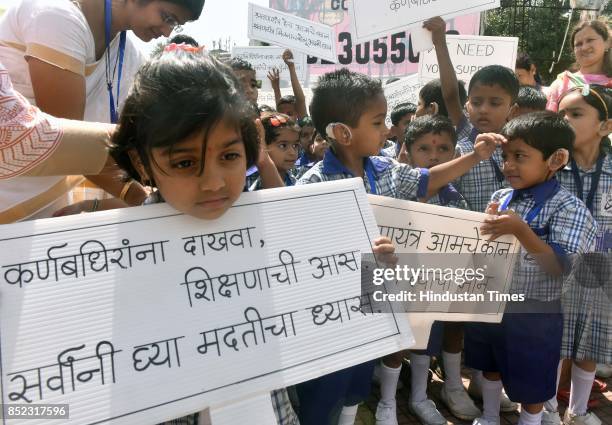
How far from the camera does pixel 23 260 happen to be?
1.04m

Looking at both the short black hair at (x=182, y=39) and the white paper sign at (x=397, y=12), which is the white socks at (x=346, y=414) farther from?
the white paper sign at (x=397, y=12)

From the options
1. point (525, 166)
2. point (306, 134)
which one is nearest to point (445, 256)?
point (525, 166)

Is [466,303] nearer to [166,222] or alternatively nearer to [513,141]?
[513,141]

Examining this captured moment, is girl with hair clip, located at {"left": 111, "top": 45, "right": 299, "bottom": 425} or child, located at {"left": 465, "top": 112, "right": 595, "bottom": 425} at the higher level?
girl with hair clip, located at {"left": 111, "top": 45, "right": 299, "bottom": 425}

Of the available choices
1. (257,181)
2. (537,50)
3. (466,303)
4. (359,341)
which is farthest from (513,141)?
(537,50)

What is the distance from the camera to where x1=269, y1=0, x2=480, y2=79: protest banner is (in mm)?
6184

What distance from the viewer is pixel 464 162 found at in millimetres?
1895

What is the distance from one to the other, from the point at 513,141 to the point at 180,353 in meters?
1.58

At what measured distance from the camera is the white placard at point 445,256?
1609 mm

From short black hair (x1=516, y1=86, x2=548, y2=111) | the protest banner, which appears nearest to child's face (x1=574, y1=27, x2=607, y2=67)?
short black hair (x1=516, y1=86, x2=548, y2=111)

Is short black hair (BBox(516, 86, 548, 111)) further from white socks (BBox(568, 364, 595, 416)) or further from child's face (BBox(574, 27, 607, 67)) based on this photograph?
white socks (BBox(568, 364, 595, 416))

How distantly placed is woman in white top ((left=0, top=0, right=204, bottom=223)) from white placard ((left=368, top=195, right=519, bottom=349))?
873mm

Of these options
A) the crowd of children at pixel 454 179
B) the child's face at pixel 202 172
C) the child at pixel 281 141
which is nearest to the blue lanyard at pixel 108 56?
the crowd of children at pixel 454 179

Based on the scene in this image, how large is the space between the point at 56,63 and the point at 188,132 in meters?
0.55
